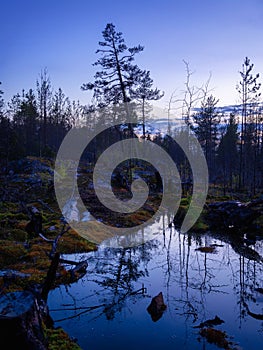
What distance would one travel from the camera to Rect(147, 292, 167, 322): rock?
6.34m

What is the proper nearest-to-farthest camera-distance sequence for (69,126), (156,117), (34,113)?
(156,117), (34,113), (69,126)

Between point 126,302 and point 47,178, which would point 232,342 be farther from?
point 47,178

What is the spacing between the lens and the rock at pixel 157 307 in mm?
6337

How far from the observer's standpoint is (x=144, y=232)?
48.7 ft

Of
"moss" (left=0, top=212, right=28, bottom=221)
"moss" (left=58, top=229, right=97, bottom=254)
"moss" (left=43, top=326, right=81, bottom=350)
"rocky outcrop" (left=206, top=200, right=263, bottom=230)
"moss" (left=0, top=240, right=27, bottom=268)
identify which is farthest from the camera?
"rocky outcrop" (left=206, top=200, right=263, bottom=230)

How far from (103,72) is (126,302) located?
2058 cm

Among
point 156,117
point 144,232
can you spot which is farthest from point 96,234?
point 156,117

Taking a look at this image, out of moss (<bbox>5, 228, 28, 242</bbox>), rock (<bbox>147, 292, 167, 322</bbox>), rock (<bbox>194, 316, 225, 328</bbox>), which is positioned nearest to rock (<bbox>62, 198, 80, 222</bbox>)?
moss (<bbox>5, 228, 28, 242</bbox>)

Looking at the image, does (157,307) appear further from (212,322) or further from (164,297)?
(212,322)

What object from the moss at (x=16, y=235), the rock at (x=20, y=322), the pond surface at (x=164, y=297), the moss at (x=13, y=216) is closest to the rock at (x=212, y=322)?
the pond surface at (x=164, y=297)

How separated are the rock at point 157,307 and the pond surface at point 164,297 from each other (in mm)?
118

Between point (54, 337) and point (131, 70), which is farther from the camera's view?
Result: point (131, 70)

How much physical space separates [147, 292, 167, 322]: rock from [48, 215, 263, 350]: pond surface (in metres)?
0.12

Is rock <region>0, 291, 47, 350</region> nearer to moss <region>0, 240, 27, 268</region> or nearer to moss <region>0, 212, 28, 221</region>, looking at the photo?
moss <region>0, 240, 27, 268</region>
